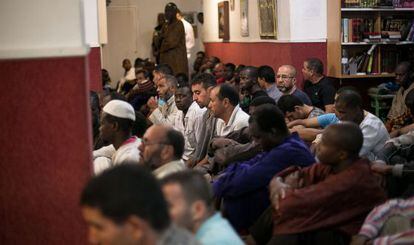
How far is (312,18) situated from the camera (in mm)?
8625

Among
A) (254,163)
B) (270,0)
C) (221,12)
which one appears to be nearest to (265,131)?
(254,163)

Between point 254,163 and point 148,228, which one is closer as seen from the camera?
point 148,228

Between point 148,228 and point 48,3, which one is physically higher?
point 48,3

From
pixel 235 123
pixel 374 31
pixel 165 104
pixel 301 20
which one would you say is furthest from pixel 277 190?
pixel 374 31

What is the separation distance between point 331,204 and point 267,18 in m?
6.59

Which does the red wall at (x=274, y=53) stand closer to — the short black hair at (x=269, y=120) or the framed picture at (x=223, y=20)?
the framed picture at (x=223, y=20)

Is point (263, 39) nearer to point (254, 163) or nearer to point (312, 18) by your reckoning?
point (312, 18)

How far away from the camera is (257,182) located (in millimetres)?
3668

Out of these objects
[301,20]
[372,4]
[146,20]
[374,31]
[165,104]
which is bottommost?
[165,104]

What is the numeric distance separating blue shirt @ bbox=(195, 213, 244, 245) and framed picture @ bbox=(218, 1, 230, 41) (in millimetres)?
10289

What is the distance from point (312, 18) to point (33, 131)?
19.9ft

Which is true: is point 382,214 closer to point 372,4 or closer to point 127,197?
point 127,197

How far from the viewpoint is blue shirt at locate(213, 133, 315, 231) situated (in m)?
3.67

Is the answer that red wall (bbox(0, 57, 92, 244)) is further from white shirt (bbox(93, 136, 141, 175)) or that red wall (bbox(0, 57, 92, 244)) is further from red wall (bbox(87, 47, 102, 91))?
red wall (bbox(87, 47, 102, 91))
